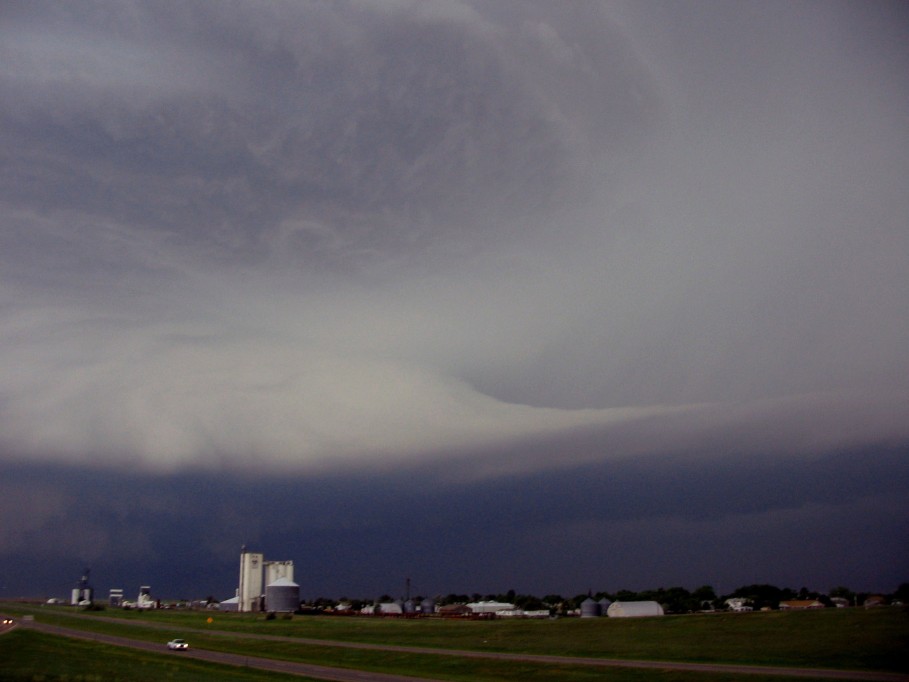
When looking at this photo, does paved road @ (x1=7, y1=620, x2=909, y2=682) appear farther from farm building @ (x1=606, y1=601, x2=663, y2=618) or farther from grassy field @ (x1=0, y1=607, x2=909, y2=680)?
farm building @ (x1=606, y1=601, x2=663, y2=618)

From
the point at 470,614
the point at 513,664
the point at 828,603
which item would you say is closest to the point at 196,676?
the point at 513,664

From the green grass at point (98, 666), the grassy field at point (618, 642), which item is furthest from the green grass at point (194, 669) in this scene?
the grassy field at point (618, 642)

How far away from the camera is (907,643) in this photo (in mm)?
73500

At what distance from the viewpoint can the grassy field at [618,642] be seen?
69562mm

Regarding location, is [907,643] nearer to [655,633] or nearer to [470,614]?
[655,633]

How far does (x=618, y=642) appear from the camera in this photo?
94562 millimetres

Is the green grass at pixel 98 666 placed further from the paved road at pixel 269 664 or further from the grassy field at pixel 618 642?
the grassy field at pixel 618 642

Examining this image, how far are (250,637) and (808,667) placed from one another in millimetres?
80279

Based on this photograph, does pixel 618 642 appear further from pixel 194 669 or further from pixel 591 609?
pixel 591 609

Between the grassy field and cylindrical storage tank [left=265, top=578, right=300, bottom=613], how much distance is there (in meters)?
53.9

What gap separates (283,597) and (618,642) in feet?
383

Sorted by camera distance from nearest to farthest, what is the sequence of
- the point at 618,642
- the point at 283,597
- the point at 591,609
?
the point at 618,642
the point at 591,609
the point at 283,597

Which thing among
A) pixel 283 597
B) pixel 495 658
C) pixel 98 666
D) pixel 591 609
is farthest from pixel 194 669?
pixel 283 597

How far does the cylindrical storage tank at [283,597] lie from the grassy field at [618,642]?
5389 cm
